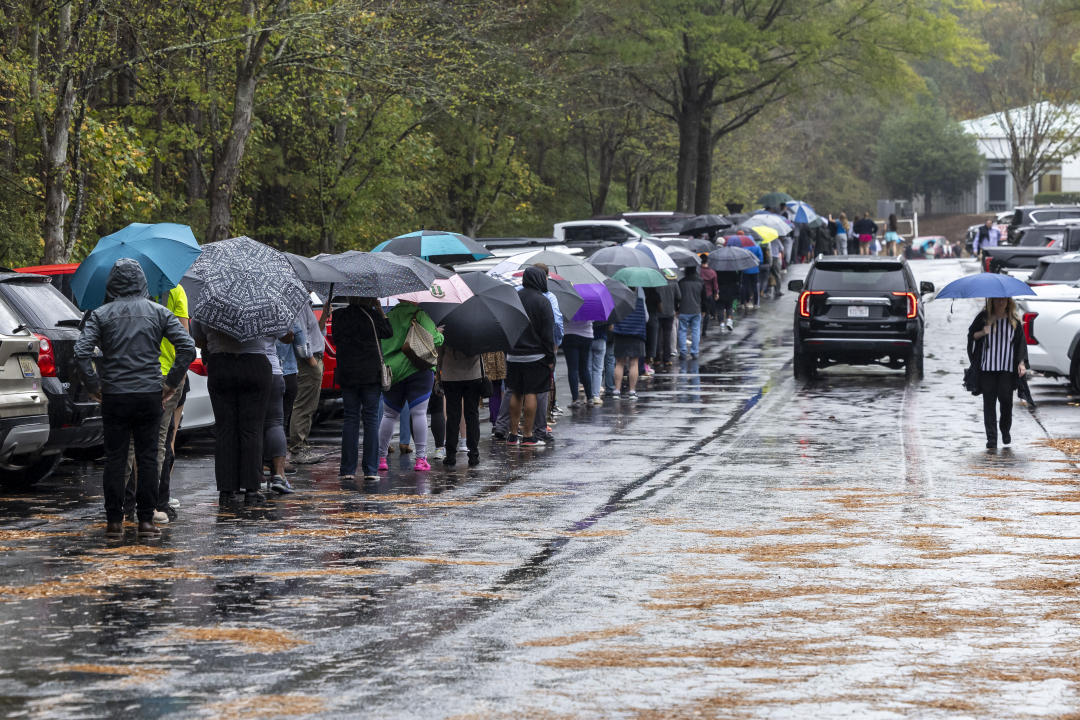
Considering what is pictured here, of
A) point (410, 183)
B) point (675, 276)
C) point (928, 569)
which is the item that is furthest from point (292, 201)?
point (928, 569)

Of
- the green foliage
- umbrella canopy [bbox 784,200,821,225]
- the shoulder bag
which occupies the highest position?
the green foliage

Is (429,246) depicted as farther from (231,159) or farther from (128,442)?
(231,159)

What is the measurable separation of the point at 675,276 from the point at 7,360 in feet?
43.7

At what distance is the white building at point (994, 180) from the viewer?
88.8m

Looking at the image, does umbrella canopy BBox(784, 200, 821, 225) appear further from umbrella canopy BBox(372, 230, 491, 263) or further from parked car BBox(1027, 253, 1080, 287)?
umbrella canopy BBox(372, 230, 491, 263)

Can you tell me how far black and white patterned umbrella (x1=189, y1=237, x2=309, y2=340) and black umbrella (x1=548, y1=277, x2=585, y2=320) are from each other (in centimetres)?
610

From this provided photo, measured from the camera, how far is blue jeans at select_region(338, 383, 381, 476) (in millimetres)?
13688

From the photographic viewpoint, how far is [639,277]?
2167 centimetres

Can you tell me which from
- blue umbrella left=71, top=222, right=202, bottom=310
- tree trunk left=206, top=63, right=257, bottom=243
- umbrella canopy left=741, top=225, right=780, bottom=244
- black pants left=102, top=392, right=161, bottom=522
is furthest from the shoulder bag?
umbrella canopy left=741, top=225, right=780, bottom=244

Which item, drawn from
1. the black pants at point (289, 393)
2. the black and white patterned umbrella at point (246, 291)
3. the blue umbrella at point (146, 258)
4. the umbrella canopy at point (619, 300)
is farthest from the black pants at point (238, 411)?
the umbrella canopy at point (619, 300)

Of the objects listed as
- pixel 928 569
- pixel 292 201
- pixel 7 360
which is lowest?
pixel 928 569

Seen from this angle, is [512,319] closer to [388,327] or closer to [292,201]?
[388,327]

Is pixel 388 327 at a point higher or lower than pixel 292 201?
lower

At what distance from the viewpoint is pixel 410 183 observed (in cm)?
3666
